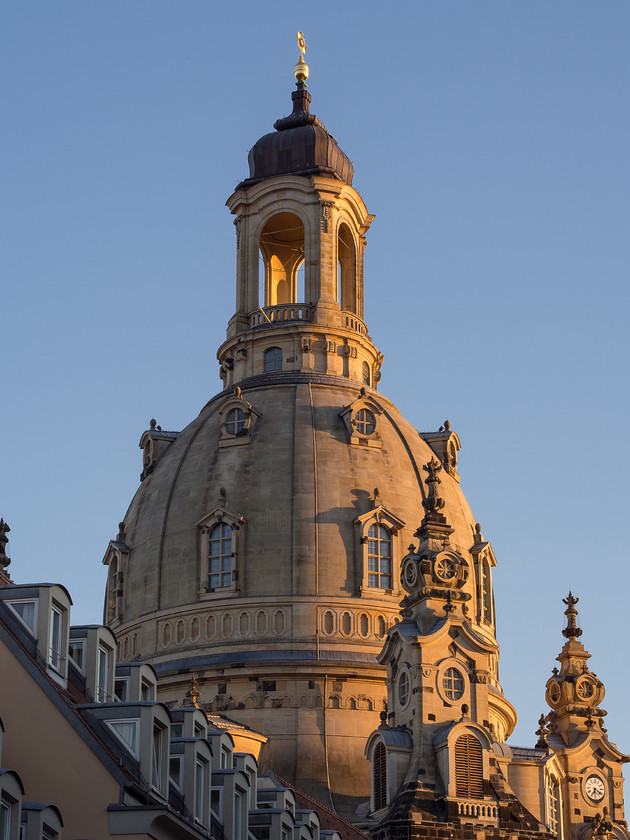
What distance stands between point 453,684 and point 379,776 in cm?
463

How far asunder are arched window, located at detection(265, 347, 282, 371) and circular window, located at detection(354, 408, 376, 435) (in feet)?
23.7

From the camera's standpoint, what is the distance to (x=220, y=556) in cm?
8362

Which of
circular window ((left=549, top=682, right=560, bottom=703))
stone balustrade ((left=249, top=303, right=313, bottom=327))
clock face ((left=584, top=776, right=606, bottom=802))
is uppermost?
stone balustrade ((left=249, top=303, right=313, bottom=327))

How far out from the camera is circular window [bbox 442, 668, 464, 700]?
2921 inches

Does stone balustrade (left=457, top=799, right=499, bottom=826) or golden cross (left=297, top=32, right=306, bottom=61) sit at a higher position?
golden cross (left=297, top=32, right=306, bottom=61)

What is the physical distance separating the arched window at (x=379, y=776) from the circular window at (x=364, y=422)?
17516mm

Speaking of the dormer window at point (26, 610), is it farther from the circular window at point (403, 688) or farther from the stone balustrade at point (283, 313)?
the stone balustrade at point (283, 313)

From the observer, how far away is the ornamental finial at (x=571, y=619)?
8856 cm

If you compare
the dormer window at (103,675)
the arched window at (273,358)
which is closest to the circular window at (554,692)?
the arched window at (273,358)

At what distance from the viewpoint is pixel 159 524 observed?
8644 centimetres

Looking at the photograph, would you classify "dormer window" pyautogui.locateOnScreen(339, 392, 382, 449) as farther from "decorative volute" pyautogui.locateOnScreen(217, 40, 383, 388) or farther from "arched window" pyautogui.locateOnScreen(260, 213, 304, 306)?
"arched window" pyautogui.locateOnScreen(260, 213, 304, 306)

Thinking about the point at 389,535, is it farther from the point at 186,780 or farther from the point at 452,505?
the point at 186,780

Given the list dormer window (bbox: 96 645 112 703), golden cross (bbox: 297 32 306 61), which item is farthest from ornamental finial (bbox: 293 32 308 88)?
dormer window (bbox: 96 645 112 703)

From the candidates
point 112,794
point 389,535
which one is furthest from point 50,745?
point 389,535
